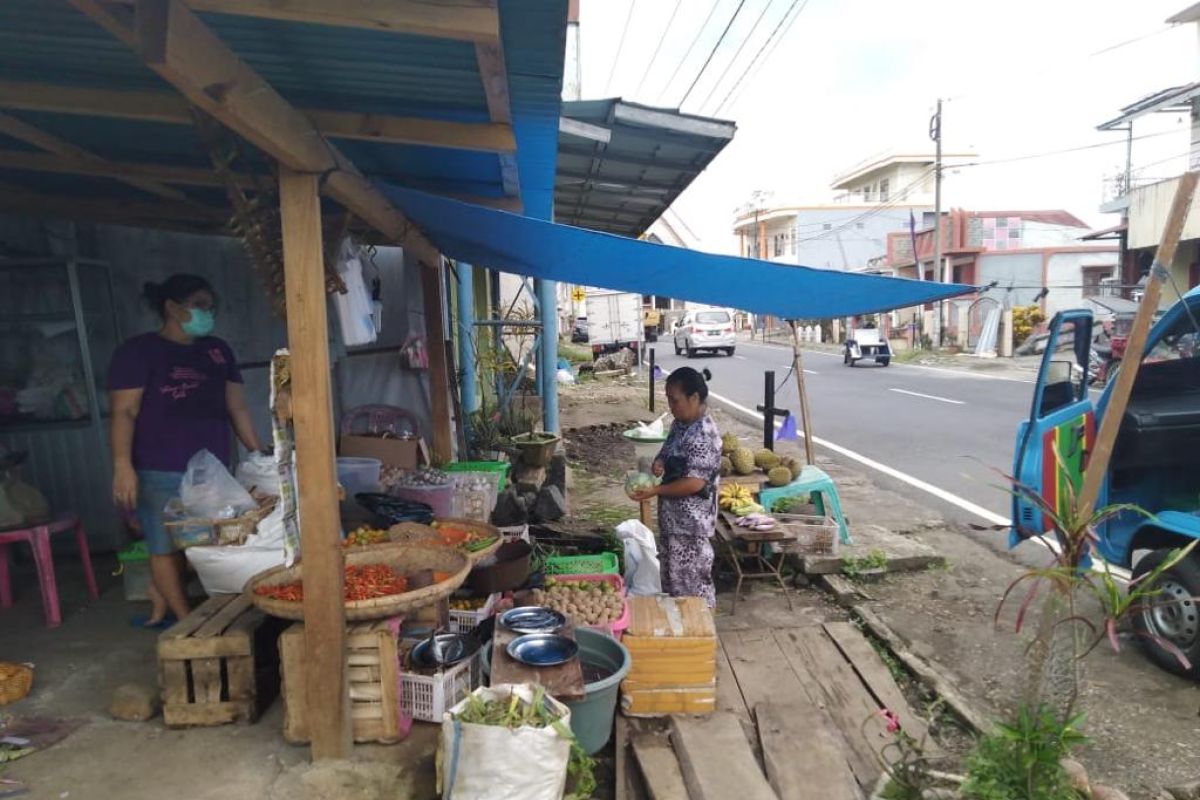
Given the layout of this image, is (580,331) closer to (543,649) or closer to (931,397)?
(931,397)

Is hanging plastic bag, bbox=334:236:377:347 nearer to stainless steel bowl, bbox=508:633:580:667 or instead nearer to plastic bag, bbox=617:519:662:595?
plastic bag, bbox=617:519:662:595

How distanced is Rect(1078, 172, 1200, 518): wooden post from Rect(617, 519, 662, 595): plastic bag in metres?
2.56

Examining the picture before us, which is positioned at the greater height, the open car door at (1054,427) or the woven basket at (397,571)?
the open car door at (1054,427)

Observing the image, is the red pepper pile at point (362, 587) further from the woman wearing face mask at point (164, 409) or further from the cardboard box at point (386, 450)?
the cardboard box at point (386, 450)

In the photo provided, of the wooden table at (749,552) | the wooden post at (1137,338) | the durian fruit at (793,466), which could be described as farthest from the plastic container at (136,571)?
the wooden post at (1137,338)

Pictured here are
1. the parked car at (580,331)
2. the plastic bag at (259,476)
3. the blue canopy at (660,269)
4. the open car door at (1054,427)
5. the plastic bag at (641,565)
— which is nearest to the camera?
the blue canopy at (660,269)

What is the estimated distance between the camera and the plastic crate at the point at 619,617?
3665 mm

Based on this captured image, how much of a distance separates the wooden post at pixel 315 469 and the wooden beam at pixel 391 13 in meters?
0.77

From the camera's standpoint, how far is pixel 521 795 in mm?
Result: 2516

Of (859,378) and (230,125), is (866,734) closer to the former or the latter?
(230,125)

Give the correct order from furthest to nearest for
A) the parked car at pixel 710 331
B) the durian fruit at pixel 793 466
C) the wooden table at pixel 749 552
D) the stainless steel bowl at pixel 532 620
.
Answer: the parked car at pixel 710 331 → the durian fruit at pixel 793 466 → the wooden table at pixel 749 552 → the stainless steel bowl at pixel 532 620

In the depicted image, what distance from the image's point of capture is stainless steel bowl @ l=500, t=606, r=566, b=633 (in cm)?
345

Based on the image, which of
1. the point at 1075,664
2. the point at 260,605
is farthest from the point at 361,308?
the point at 1075,664

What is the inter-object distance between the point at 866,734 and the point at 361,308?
3893 millimetres
